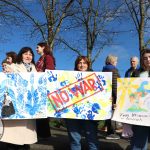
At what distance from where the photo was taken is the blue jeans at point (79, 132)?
640 centimetres

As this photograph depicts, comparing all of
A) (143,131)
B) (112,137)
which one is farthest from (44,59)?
(143,131)

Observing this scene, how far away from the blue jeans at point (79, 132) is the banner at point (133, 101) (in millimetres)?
423

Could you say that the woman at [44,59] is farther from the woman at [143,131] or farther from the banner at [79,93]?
the woman at [143,131]

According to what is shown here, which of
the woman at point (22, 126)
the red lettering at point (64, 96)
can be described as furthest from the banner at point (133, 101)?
the woman at point (22, 126)

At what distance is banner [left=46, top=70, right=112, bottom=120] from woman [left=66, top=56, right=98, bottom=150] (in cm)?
14

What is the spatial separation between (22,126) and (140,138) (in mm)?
1906

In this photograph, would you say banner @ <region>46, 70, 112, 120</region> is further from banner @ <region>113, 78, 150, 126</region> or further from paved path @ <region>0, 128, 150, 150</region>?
paved path @ <region>0, 128, 150, 150</region>

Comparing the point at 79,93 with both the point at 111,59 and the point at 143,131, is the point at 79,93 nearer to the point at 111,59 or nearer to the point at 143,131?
the point at 143,131

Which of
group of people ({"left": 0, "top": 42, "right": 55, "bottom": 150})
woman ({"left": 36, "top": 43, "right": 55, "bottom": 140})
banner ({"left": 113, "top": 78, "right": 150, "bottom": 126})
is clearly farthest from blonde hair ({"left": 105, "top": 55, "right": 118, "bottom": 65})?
group of people ({"left": 0, "top": 42, "right": 55, "bottom": 150})

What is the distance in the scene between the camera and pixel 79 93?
6.70 m

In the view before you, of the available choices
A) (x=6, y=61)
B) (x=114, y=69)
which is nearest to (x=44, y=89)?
(x=6, y=61)

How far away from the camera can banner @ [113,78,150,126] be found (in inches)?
249

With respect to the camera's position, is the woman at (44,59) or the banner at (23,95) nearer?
the banner at (23,95)

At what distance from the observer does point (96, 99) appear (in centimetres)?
666
